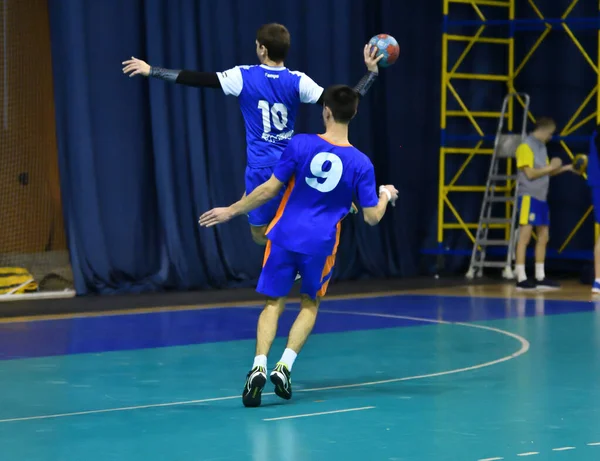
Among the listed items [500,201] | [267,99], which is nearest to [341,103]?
[267,99]

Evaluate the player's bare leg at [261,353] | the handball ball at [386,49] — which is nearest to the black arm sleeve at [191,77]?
the handball ball at [386,49]

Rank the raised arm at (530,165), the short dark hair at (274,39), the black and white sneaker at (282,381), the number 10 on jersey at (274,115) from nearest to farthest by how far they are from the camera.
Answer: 1. the black and white sneaker at (282,381)
2. the short dark hair at (274,39)
3. the number 10 on jersey at (274,115)
4. the raised arm at (530,165)

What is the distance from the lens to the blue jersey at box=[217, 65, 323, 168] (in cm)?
660

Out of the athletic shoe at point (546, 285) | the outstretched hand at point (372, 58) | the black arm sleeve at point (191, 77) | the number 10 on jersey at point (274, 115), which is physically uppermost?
the outstretched hand at point (372, 58)

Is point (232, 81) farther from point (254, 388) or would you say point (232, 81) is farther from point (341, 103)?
point (254, 388)

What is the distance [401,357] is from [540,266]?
207 inches

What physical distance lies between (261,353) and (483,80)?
29.7 ft

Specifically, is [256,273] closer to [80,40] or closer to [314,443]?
[80,40]

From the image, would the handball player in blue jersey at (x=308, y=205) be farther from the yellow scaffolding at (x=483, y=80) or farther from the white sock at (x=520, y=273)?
the yellow scaffolding at (x=483, y=80)

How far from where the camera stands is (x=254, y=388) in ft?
18.4

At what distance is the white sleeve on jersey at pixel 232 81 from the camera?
6.53m

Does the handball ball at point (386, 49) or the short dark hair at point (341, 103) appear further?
the handball ball at point (386, 49)

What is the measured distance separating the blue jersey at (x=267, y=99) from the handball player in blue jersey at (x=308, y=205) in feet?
2.53

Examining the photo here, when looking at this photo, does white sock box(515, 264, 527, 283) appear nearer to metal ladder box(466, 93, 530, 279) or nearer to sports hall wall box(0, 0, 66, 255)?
metal ladder box(466, 93, 530, 279)
